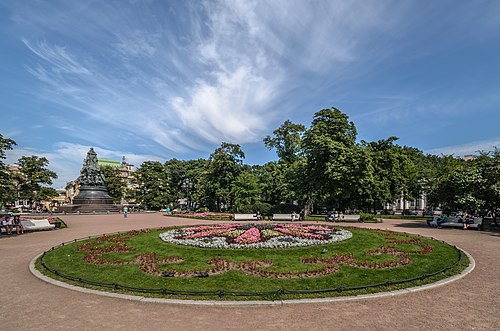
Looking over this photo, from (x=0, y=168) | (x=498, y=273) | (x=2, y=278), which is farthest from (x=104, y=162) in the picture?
(x=498, y=273)

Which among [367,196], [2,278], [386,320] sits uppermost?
[367,196]

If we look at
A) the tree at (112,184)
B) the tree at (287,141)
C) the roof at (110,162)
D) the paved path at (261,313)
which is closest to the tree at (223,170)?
the tree at (287,141)

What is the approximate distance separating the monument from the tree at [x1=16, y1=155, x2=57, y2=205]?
31.1 feet

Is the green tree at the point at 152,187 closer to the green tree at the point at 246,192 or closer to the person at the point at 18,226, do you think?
the green tree at the point at 246,192

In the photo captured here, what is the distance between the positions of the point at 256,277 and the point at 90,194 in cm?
5128

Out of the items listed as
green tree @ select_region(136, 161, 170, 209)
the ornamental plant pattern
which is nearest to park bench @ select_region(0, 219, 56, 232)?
the ornamental plant pattern

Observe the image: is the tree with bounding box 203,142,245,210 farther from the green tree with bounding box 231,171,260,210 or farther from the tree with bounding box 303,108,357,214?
the tree with bounding box 303,108,357,214

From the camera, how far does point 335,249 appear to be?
48.4 ft

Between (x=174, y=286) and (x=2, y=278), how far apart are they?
7062mm

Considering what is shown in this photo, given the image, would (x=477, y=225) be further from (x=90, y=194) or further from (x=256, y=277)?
(x=90, y=194)

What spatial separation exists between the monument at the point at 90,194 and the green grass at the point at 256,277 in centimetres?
3766

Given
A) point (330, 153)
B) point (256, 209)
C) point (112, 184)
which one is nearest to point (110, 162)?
point (112, 184)

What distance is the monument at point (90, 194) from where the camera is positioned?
1979 inches

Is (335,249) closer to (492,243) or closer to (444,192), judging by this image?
(492,243)
